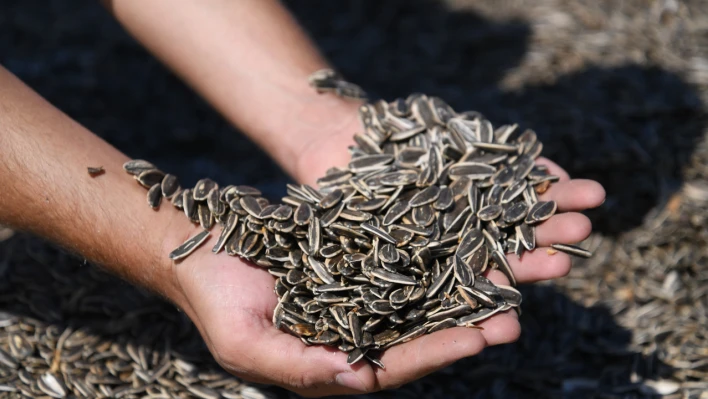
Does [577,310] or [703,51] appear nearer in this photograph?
[577,310]

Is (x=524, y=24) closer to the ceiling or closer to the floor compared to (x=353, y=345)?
closer to the ceiling

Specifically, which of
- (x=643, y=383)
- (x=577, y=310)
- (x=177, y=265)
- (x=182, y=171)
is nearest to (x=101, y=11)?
(x=182, y=171)

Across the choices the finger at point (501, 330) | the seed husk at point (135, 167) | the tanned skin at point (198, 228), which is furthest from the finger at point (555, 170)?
the seed husk at point (135, 167)

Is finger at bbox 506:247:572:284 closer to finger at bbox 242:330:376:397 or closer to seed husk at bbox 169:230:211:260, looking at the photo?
finger at bbox 242:330:376:397

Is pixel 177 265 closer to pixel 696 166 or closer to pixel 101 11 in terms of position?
pixel 696 166

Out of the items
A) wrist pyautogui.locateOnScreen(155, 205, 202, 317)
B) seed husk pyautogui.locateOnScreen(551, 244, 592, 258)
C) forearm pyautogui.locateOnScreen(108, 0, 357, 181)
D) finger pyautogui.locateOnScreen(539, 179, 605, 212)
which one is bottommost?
wrist pyautogui.locateOnScreen(155, 205, 202, 317)

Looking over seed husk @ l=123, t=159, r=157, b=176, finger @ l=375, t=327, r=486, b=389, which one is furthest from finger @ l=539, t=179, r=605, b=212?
seed husk @ l=123, t=159, r=157, b=176

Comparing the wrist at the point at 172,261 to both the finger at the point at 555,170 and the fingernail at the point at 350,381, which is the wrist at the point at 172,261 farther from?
the finger at the point at 555,170
